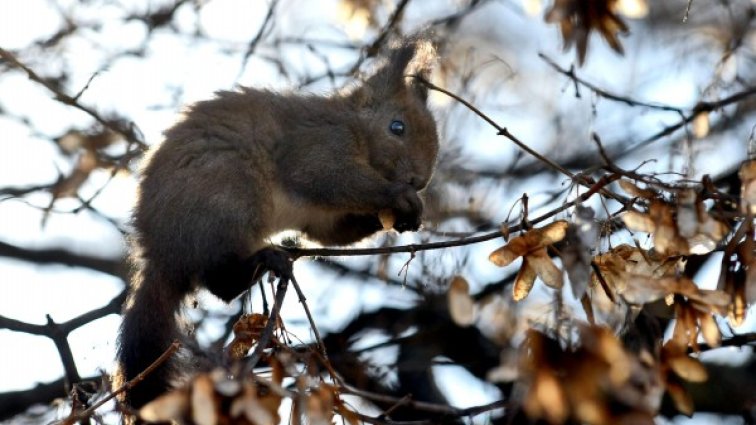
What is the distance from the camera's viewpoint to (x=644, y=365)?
2.49 m

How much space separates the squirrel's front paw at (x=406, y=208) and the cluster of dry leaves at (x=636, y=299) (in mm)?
1646

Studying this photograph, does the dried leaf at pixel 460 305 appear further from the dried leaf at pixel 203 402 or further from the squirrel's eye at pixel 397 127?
the squirrel's eye at pixel 397 127

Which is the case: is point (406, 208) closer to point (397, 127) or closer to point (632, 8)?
point (397, 127)

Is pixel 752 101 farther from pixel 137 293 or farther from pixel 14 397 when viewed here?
pixel 14 397

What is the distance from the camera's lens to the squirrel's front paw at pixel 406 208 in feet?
16.4

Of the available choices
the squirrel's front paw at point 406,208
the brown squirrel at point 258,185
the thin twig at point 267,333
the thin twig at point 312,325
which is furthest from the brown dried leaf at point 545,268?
the squirrel's front paw at point 406,208

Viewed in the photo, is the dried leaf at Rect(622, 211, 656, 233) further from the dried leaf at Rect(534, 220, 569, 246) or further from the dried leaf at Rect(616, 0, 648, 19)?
the dried leaf at Rect(616, 0, 648, 19)

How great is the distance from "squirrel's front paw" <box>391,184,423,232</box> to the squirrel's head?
26 cm

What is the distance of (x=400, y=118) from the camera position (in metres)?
5.69

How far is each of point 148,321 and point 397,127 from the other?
1757 millimetres

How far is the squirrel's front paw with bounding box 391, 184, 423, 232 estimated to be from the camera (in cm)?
500

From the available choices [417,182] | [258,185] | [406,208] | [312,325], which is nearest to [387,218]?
[406,208]

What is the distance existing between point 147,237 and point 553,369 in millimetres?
2770

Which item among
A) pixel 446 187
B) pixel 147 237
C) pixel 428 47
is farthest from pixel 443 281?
pixel 147 237
